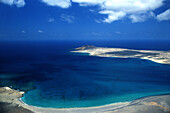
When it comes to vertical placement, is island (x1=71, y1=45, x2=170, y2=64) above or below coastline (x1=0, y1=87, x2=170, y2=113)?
above

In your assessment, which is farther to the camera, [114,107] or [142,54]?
[142,54]

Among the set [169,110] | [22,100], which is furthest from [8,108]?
[169,110]

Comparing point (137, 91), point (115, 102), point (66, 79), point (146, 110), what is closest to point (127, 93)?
point (137, 91)

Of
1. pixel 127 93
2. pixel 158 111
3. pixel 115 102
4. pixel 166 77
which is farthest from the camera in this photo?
pixel 166 77

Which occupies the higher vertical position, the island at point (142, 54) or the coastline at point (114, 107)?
the island at point (142, 54)

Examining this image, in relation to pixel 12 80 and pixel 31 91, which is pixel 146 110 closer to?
pixel 31 91

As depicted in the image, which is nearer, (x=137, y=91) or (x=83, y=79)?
(x=137, y=91)

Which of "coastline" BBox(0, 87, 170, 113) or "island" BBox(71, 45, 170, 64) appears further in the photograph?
"island" BBox(71, 45, 170, 64)

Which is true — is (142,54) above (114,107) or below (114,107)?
above

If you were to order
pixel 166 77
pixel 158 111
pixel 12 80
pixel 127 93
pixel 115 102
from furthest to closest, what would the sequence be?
pixel 166 77
pixel 12 80
pixel 127 93
pixel 115 102
pixel 158 111
